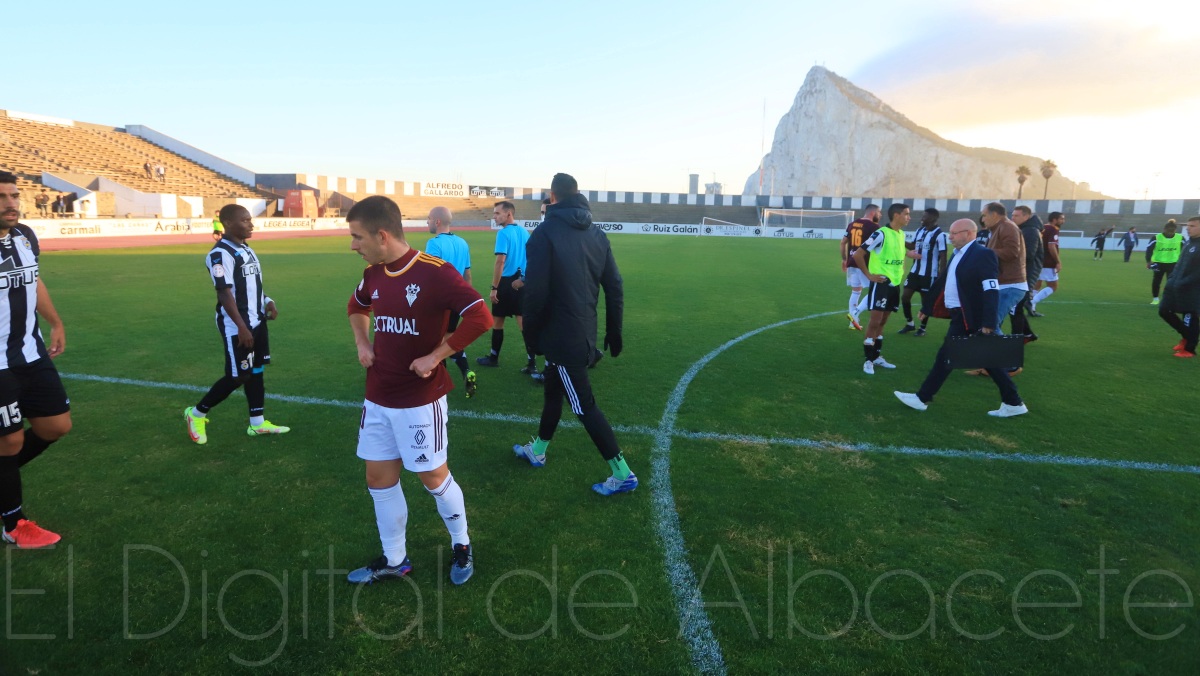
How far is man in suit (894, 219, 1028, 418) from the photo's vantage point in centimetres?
591

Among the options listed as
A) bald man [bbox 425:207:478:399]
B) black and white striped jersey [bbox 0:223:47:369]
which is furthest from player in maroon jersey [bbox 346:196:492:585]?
bald man [bbox 425:207:478:399]

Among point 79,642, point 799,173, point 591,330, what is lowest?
point 79,642

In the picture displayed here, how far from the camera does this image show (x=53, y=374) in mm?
3766

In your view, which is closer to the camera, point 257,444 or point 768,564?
point 768,564

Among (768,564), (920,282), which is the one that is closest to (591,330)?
(768,564)

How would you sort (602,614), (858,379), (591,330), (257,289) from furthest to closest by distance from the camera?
1. (858,379)
2. (257,289)
3. (591,330)
4. (602,614)

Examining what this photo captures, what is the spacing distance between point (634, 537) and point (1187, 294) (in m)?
9.49

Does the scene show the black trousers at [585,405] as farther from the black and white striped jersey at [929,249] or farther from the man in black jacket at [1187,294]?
the man in black jacket at [1187,294]

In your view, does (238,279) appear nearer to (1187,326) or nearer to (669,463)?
(669,463)

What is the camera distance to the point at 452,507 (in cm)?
329

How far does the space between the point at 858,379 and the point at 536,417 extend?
4.17m

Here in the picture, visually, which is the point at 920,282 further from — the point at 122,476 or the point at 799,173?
the point at 799,173

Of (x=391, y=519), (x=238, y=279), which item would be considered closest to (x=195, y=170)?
(x=238, y=279)

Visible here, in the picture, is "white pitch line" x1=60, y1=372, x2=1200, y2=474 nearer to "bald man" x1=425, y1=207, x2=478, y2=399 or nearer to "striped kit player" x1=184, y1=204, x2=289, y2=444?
"bald man" x1=425, y1=207, x2=478, y2=399
